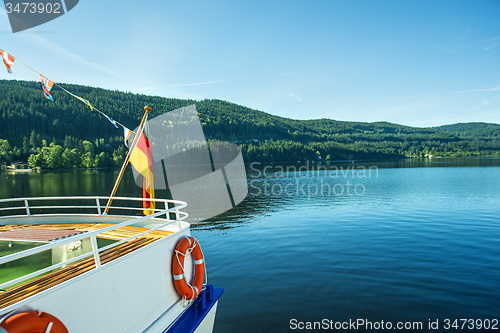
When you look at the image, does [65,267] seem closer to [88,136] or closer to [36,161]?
[36,161]

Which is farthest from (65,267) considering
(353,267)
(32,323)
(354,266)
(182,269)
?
(354,266)

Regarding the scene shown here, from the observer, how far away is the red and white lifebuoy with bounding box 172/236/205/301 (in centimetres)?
555

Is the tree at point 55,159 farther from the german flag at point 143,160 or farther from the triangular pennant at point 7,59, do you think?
the german flag at point 143,160

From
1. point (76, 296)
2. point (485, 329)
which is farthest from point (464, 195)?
point (76, 296)

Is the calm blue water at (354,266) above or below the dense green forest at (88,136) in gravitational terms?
below

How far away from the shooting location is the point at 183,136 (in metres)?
110

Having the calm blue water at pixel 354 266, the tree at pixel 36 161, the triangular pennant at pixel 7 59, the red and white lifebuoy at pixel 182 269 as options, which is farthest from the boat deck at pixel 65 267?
the tree at pixel 36 161

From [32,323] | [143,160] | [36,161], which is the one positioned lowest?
[32,323]

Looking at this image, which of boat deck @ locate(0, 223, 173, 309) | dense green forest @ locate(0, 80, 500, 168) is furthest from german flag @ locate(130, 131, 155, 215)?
dense green forest @ locate(0, 80, 500, 168)

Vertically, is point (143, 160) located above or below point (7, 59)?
below

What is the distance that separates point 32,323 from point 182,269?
116 inches

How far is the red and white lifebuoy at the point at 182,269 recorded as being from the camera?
555 centimetres

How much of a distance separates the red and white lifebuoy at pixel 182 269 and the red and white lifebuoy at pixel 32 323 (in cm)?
241

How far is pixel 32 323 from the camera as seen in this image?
2.89 m
